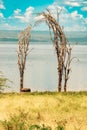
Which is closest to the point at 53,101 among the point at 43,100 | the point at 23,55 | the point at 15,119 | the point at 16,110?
the point at 43,100

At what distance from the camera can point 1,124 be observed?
13.8 metres

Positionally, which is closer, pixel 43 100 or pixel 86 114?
pixel 86 114

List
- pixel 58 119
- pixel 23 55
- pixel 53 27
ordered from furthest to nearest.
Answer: pixel 23 55, pixel 53 27, pixel 58 119

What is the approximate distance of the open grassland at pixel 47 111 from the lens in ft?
45.8

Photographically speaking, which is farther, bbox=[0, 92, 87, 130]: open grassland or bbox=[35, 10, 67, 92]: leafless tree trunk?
bbox=[35, 10, 67, 92]: leafless tree trunk

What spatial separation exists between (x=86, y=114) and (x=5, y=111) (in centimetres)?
253

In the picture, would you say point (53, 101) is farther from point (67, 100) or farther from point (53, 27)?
point (53, 27)

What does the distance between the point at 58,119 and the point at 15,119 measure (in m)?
1.53

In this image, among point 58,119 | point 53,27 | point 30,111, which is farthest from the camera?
point 53,27

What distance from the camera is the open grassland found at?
14.0m

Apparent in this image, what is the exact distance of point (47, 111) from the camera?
52.7 feet

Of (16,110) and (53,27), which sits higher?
(53,27)

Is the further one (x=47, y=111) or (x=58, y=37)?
(x=58, y=37)

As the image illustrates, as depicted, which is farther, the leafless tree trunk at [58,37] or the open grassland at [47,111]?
the leafless tree trunk at [58,37]
